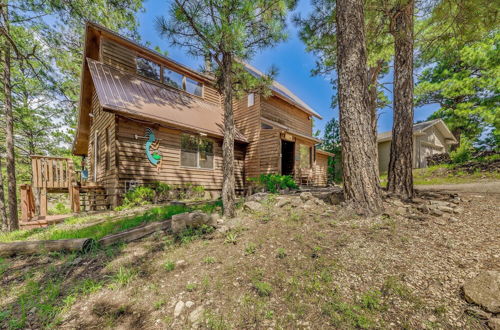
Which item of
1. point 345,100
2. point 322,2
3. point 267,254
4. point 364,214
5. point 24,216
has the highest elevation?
point 322,2

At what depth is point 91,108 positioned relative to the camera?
10047 millimetres

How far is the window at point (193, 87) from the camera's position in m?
10.6

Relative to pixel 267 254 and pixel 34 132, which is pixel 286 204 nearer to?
pixel 267 254

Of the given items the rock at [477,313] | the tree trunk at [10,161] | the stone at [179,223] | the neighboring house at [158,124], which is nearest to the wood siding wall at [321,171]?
the neighboring house at [158,124]

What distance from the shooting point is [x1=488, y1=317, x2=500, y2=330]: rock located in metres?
1.36

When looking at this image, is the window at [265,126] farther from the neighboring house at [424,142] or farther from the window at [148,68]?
the neighboring house at [424,142]

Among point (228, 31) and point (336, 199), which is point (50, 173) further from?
point (336, 199)

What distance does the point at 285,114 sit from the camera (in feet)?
42.8

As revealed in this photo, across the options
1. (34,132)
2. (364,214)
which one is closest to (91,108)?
(34,132)

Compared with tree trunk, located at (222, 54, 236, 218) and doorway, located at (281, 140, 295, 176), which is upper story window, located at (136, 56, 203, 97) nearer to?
doorway, located at (281, 140, 295, 176)

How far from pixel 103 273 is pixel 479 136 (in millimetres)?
22905

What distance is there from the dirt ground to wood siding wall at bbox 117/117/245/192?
13.9 ft

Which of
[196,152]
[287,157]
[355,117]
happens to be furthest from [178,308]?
[287,157]

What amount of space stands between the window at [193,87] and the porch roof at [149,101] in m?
0.41
